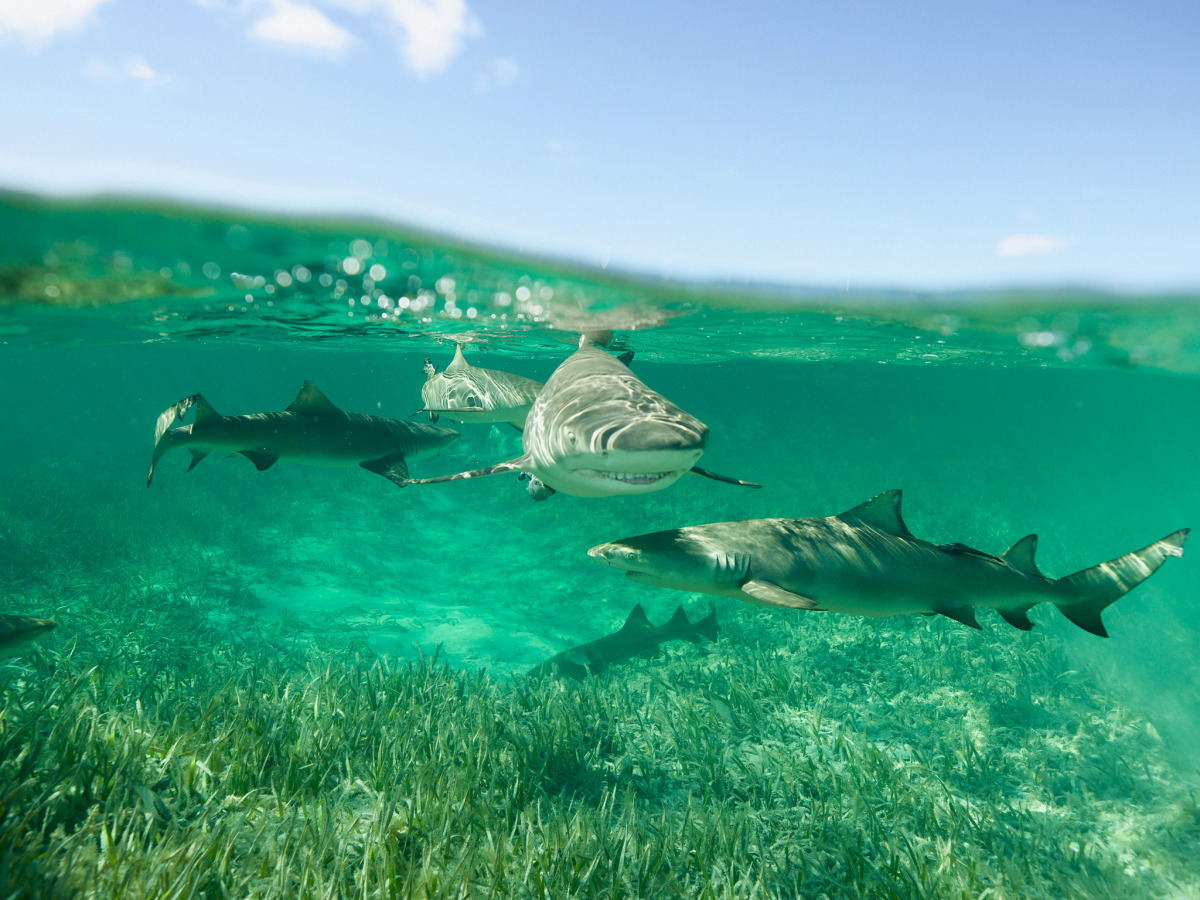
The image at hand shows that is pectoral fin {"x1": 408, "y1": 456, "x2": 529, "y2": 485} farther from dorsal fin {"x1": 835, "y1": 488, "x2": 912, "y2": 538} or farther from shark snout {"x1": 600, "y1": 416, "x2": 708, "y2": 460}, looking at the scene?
dorsal fin {"x1": 835, "y1": 488, "x2": 912, "y2": 538}

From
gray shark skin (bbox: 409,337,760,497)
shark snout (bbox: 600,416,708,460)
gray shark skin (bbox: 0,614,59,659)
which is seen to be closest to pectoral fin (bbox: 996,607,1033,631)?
gray shark skin (bbox: 409,337,760,497)

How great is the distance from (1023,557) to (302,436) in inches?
315

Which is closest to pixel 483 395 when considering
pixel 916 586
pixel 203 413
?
pixel 203 413

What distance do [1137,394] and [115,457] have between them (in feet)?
173

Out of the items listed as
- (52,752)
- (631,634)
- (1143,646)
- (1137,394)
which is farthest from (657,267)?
(1137,394)

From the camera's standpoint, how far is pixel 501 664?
37.1ft

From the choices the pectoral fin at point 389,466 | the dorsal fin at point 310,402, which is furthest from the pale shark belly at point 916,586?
the dorsal fin at point 310,402

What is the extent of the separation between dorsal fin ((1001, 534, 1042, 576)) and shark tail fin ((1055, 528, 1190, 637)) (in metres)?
0.32

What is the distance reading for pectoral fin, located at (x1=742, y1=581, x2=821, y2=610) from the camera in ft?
13.2

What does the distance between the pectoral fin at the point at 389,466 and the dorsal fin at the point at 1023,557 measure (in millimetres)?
6775

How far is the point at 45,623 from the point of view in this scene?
15.0 feet

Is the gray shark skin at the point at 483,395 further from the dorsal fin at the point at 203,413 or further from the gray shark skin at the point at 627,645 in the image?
the gray shark skin at the point at 627,645

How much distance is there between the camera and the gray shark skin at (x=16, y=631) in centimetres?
426

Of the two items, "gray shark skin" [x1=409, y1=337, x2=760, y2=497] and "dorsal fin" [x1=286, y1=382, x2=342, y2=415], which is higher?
"gray shark skin" [x1=409, y1=337, x2=760, y2=497]
